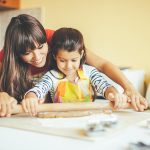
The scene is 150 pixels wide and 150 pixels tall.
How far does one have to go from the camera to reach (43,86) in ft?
3.82

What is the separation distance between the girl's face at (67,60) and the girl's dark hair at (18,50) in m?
Result: 0.09

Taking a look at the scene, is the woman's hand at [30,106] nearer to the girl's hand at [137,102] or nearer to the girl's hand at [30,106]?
the girl's hand at [30,106]

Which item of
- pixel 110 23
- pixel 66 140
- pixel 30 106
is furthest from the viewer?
pixel 110 23

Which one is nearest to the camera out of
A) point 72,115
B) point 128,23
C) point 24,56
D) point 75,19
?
point 72,115

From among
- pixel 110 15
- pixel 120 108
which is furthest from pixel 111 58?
pixel 120 108

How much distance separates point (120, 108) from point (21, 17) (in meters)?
0.54

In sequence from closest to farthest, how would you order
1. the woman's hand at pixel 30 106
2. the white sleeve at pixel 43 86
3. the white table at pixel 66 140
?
1. the white table at pixel 66 140
2. the woman's hand at pixel 30 106
3. the white sleeve at pixel 43 86

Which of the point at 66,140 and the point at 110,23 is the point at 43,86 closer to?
the point at 66,140

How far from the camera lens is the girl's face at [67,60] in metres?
1.17

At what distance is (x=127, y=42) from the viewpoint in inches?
90.7

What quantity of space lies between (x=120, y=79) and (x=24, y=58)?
387 mm

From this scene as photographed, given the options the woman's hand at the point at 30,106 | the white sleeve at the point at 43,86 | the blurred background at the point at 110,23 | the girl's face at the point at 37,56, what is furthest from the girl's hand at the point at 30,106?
the blurred background at the point at 110,23

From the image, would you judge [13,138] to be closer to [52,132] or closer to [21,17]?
[52,132]

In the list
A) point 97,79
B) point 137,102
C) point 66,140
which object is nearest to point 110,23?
point 97,79
